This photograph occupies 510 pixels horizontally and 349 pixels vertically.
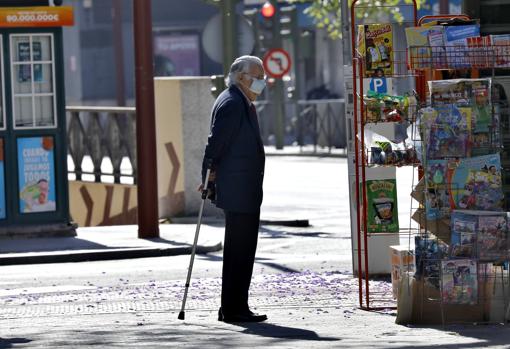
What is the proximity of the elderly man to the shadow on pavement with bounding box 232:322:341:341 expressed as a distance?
20 centimetres

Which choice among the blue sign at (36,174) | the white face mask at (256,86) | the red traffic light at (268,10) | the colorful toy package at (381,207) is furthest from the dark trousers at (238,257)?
the red traffic light at (268,10)

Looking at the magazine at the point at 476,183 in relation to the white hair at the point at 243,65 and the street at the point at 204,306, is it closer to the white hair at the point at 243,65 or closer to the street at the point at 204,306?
the street at the point at 204,306

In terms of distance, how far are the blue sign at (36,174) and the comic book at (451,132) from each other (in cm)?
864

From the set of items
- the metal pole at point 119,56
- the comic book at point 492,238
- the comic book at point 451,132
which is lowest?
the comic book at point 492,238

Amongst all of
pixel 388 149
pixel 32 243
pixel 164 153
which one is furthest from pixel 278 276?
pixel 164 153

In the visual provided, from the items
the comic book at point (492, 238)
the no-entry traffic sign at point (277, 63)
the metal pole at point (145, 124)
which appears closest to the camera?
the comic book at point (492, 238)

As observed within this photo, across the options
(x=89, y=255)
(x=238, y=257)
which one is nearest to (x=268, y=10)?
(x=89, y=255)

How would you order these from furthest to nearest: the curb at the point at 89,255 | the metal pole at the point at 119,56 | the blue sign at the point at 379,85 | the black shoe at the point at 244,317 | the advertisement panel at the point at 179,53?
the advertisement panel at the point at 179,53 < the metal pole at the point at 119,56 < the curb at the point at 89,255 < the blue sign at the point at 379,85 < the black shoe at the point at 244,317

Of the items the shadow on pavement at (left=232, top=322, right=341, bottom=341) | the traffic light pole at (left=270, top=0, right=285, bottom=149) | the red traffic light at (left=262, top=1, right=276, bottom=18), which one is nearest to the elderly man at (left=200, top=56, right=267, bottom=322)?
the shadow on pavement at (left=232, top=322, right=341, bottom=341)

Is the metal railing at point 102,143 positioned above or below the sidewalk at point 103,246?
above

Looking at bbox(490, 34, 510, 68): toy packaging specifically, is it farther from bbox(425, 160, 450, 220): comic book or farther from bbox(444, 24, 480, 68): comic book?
bbox(425, 160, 450, 220): comic book

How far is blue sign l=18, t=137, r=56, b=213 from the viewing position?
1762 cm

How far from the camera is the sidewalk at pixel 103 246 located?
614 inches

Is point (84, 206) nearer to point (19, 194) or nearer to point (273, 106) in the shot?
point (19, 194)
